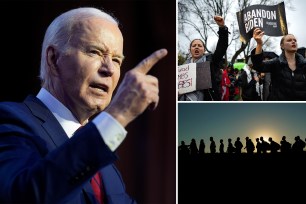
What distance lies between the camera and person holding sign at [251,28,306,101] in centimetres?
254

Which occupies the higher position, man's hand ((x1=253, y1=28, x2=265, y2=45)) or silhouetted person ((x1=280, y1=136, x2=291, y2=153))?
man's hand ((x1=253, y1=28, x2=265, y2=45))

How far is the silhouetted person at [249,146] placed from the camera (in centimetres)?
252

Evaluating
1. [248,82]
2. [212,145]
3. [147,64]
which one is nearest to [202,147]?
[212,145]

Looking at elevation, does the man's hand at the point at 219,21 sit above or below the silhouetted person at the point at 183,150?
above

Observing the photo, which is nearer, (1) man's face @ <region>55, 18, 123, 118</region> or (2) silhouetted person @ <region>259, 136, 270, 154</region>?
(1) man's face @ <region>55, 18, 123, 118</region>

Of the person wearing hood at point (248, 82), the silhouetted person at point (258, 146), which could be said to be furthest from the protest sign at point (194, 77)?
the silhouetted person at point (258, 146)

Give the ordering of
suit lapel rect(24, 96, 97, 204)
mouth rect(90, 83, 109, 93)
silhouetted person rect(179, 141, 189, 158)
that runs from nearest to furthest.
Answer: suit lapel rect(24, 96, 97, 204) < mouth rect(90, 83, 109, 93) < silhouetted person rect(179, 141, 189, 158)

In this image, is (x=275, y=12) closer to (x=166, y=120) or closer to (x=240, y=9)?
(x=240, y=9)

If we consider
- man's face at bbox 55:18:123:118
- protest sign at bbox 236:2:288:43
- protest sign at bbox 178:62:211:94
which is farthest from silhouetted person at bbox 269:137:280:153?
man's face at bbox 55:18:123:118

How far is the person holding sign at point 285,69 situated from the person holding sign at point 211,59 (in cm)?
18

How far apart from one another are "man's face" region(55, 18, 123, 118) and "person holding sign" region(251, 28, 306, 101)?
5.01ft

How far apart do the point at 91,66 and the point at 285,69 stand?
1668 mm

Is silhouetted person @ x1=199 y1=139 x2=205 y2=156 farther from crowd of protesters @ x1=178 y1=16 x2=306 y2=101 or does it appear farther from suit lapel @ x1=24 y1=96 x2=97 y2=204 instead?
suit lapel @ x1=24 y1=96 x2=97 y2=204

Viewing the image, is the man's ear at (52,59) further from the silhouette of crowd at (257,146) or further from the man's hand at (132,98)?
the silhouette of crowd at (257,146)
